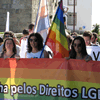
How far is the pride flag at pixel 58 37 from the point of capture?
13.0 ft

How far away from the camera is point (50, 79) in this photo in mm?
3654

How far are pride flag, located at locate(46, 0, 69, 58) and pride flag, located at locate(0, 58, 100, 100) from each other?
335mm

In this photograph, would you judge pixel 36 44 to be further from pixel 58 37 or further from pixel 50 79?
pixel 50 79

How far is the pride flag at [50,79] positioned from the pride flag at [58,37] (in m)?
0.34

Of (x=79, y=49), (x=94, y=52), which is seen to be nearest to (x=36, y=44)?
(x=79, y=49)

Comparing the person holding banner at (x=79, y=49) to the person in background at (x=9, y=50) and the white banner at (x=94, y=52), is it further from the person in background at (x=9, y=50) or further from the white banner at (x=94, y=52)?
the white banner at (x=94, y=52)

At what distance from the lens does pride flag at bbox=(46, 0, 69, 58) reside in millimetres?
3955

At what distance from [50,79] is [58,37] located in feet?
2.58

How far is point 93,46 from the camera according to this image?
5.46 metres

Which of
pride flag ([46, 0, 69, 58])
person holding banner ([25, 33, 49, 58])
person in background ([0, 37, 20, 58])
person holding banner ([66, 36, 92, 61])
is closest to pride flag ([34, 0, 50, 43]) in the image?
person holding banner ([25, 33, 49, 58])

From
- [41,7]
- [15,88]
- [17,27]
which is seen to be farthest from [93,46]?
[17,27]

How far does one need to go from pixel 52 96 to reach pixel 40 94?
20 centimetres

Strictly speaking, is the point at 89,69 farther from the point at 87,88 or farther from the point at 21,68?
the point at 21,68

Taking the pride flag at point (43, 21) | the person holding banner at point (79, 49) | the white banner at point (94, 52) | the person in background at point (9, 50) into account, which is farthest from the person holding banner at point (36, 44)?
the white banner at point (94, 52)
